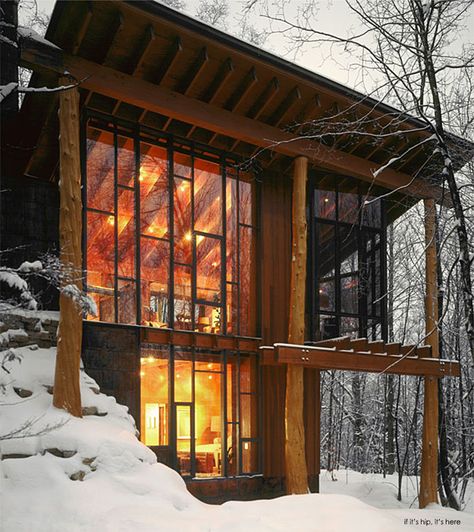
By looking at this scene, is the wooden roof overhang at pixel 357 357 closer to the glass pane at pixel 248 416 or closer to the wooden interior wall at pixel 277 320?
the wooden interior wall at pixel 277 320

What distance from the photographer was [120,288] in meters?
11.0

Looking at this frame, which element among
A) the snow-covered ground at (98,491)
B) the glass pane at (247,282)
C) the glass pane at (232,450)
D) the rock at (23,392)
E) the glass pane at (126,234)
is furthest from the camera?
the glass pane at (247,282)

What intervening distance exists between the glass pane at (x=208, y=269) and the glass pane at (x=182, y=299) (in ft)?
0.77

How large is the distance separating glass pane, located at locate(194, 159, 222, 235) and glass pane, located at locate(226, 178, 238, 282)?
0.24 m

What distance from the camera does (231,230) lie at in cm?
1278

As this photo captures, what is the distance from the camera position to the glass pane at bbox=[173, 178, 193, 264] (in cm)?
1187

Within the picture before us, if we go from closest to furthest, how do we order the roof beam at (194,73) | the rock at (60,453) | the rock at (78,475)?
the rock at (78,475), the rock at (60,453), the roof beam at (194,73)

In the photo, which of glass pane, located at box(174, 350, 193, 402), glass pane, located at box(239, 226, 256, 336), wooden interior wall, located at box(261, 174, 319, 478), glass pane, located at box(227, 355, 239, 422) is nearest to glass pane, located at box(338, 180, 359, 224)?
wooden interior wall, located at box(261, 174, 319, 478)

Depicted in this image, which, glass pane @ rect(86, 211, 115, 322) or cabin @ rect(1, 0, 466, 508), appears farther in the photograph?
glass pane @ rect(86, 211, 115, 322)

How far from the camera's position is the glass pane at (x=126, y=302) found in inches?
428

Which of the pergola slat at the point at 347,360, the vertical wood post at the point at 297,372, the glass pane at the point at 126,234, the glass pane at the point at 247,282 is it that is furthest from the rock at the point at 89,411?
the glass pane at the point at 247,282

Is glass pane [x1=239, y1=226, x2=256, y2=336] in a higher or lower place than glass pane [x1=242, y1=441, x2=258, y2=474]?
higher

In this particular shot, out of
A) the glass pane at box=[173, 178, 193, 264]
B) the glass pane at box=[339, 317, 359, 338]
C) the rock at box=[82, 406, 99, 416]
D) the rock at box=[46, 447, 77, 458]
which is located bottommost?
the rock at box=[46, 447, 77, 458]

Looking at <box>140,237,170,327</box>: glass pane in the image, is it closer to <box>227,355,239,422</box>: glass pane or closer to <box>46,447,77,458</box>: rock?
<box>227,355,239,422</box>: glass pane
